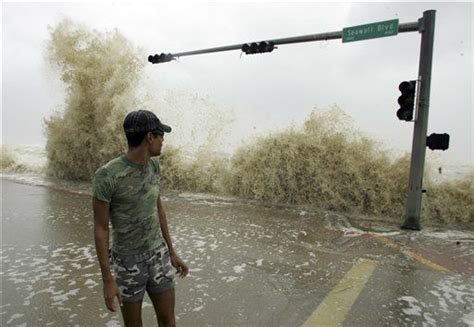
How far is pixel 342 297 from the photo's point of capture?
13.8 feet

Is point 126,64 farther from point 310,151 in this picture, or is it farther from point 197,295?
point 197,295

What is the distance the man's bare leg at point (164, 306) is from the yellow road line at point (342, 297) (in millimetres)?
1457

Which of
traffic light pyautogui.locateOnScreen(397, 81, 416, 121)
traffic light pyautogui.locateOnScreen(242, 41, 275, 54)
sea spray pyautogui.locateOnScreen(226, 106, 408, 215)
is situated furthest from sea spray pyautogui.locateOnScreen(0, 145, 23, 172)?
traffic light pyautogui.locateOnScreen(397, 81, 416, 121)

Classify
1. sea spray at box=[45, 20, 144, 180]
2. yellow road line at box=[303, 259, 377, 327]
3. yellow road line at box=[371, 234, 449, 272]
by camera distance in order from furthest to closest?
sea spray at box=[45, 20, 144, 180], yellow road line at box=[371, 234, 449, 272], yellow road line at box=[303, 259, 377, 327]

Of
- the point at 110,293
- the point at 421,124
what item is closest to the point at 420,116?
the point at 421,124

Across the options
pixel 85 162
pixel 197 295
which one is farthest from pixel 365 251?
pixel 85 162

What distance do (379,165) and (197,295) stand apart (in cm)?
730

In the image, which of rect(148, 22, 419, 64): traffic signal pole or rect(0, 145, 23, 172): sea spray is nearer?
rect(148, 22, 419, 64): traffic signal pole

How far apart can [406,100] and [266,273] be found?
5117 mm

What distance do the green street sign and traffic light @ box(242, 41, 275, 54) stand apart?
2.10m

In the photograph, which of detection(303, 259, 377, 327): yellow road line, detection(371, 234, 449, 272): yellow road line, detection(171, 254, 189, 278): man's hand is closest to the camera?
detection(171, 254, 189, 278): man's hand

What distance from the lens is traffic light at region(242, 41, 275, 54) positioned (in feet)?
33.1

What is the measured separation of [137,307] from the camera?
2.56 metres

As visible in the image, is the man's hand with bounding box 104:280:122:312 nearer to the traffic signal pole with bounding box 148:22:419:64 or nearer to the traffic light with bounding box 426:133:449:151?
the traffic light with bounding box 426:133:449:151
